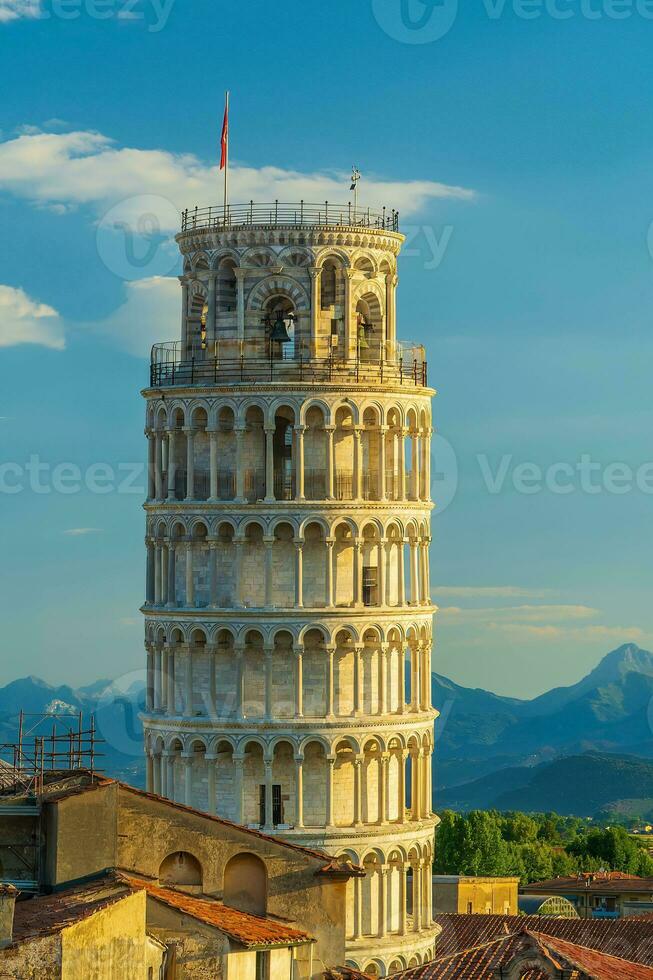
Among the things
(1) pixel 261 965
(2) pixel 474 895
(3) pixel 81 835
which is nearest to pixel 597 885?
(2) pixel 474 895

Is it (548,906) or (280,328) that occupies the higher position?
(280,328)

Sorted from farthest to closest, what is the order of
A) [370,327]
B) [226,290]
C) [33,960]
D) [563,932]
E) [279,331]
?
[563,932] → [370,327] → [279,331] → [226,290] → [33,960]

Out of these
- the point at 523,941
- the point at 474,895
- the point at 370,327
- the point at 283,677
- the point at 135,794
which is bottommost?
the point at 474,895

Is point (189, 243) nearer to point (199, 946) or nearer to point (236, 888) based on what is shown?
point (236, 888)

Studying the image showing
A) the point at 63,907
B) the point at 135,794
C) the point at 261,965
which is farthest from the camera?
the point at 135,794

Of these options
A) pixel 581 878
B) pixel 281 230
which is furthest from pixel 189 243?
pixel 581 878

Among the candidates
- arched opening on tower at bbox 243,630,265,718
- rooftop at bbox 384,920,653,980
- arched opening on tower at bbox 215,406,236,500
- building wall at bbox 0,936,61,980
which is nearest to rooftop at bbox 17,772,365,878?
rooftop at bbox 384,920,653,980

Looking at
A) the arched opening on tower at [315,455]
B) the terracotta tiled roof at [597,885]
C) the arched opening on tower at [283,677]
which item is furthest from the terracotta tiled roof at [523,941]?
the terracotta tiled roof at [597,885]

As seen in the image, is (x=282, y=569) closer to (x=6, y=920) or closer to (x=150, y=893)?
(x=150, y=893)

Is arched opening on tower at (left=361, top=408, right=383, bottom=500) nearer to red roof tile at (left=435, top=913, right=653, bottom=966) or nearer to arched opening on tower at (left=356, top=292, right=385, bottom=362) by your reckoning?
arched opening on tower at (left=356, top=292, right=385, bottom=362)

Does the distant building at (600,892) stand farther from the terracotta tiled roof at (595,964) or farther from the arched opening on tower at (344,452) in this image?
the terracotta tiled roof at (595,964)
